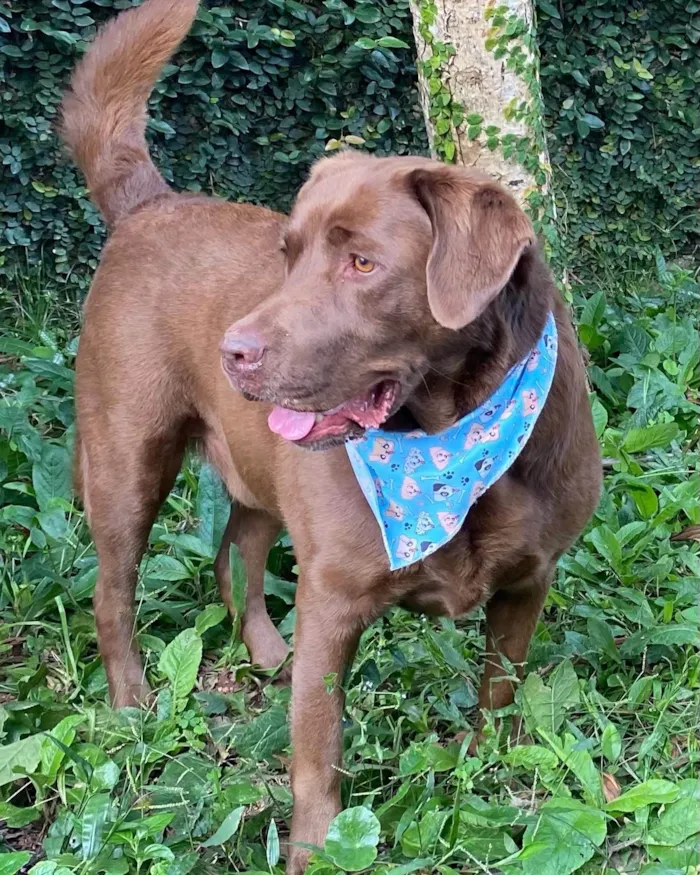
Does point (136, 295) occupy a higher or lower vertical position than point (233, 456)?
higher

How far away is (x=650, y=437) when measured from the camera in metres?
4.04

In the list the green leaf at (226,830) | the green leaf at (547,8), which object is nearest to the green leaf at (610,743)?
the green leaf at (226,830)

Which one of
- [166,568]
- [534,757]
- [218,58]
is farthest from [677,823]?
[218,58]

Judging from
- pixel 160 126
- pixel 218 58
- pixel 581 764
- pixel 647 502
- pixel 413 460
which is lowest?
pixel 647 502

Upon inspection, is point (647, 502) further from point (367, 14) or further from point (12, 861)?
point (367, 14)

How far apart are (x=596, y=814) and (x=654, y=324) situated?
10.7 feet

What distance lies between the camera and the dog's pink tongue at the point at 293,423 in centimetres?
231

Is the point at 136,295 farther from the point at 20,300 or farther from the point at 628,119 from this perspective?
the point at 628,119

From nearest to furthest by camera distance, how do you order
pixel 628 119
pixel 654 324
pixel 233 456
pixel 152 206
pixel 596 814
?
1. pixel 596 814
2. pixel 233 456
3. pixel 152 206
4. pixel 654 324
5. pixel 628 119

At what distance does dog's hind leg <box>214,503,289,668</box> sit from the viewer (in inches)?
135

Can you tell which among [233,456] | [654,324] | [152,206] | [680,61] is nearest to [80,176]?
[152,206]

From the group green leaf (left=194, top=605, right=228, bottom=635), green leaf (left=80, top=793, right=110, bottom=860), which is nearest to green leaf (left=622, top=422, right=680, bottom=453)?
green leaf (left=194, top=605, right=228, bottom=635)

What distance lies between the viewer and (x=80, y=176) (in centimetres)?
516

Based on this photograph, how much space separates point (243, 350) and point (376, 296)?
31 centimetres
